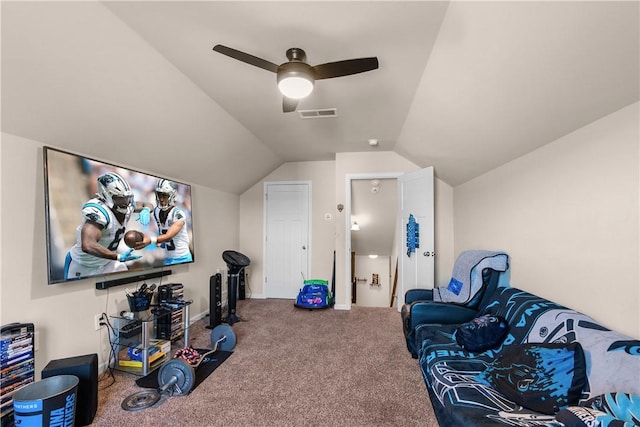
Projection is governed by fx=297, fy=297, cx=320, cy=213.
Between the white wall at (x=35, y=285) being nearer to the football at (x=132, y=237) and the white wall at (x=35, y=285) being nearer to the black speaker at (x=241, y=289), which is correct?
the football at (x=132, y=237)

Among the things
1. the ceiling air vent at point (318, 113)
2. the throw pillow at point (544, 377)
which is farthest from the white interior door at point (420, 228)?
the throw pillow at point (544, 377)

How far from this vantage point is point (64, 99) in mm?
1985

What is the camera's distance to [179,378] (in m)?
2.29

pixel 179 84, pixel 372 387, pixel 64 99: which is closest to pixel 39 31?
pixel 64 99

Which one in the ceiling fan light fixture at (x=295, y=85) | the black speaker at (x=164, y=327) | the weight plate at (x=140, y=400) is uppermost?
the ceiling fan light fixture at (x=295, y=85)

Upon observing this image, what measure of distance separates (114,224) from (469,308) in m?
3.37

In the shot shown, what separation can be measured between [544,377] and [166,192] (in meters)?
3.59

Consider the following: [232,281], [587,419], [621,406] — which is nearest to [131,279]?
[232,281]

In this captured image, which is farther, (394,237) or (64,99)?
(394,237)

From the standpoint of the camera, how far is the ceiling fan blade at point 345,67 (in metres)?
1.76

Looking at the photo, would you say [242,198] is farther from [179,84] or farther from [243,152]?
[179,84]

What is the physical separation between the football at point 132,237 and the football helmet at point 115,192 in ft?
0.71

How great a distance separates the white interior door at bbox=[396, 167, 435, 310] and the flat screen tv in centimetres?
313

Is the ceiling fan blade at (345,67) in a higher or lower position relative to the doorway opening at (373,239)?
higher
